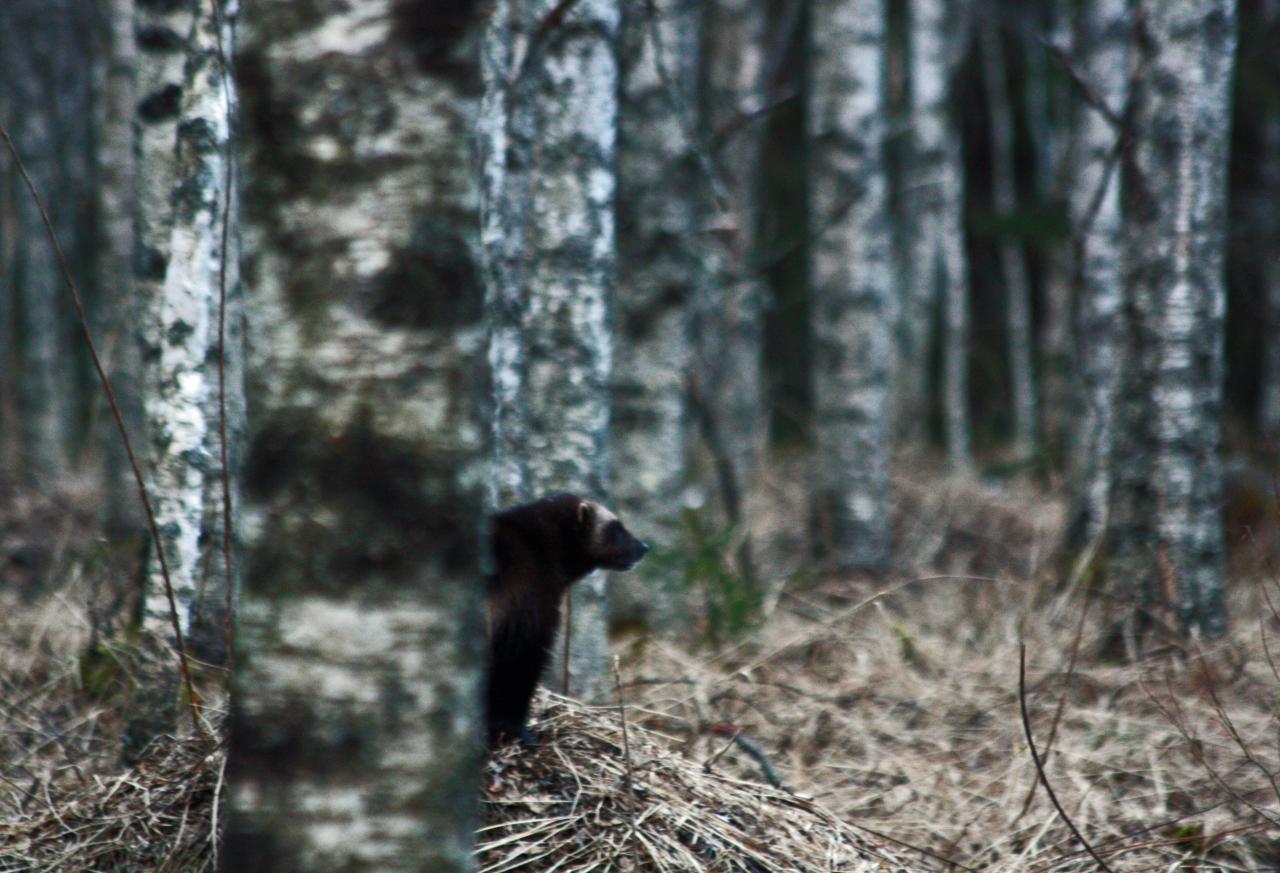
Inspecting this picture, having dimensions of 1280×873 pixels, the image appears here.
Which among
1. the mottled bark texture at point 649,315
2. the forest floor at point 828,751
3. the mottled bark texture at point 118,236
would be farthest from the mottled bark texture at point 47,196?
the mottled bark texture at point 649,315

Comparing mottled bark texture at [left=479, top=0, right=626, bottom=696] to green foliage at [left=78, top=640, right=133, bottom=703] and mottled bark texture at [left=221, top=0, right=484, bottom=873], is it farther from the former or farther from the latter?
mottled bark texture at [left=221, top=0, right=484, bottom=873]

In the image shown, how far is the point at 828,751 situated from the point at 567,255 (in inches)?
98.1

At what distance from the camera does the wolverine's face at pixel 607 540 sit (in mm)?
4238

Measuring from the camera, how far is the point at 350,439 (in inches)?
81.0

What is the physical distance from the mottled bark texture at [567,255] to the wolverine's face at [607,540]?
820mm

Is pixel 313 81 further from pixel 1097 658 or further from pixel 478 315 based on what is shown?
pixel 1097 658

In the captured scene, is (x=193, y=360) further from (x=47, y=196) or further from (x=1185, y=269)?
(x=47, y=196)

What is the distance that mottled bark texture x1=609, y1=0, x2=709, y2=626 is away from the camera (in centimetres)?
713

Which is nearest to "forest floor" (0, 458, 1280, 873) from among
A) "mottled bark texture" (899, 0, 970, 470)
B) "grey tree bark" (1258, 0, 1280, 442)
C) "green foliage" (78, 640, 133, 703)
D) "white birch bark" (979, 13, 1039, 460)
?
"green foliage" (78, 640, 133, 703)

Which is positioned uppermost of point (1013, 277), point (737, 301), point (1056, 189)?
point (1056, 189)

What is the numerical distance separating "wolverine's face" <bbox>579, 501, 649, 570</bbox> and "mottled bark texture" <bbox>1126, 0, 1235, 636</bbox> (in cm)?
309

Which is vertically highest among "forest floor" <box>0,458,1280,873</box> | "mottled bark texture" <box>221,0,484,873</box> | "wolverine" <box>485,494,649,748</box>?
"mottled bark texture" <box>221,0,484,873</box>

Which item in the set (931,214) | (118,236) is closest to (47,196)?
(118,236)

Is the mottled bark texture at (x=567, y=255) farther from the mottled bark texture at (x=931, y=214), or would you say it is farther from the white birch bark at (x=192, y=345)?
the mottled bark texture at (x=931, y=214)
